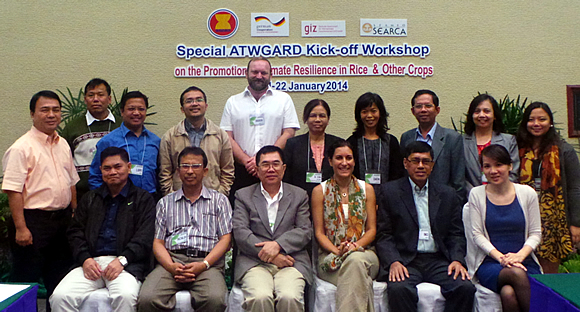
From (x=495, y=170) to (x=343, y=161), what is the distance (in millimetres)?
1032

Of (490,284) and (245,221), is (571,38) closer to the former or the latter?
(490,284)

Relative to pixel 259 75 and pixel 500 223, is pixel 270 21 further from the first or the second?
pixel 500 223

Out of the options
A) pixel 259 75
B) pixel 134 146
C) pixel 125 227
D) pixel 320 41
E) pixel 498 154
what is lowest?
pixel 125 227

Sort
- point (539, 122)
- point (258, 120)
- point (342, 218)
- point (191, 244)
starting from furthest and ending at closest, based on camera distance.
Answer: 1. point (258, 120)
2. point (539, 122)
3. point (342, 218)
4. point (191, 244)

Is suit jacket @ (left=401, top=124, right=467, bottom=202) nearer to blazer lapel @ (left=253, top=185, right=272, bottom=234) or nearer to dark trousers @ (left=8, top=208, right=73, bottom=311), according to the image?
blazer lapel @ (left=253, top=185, right=272, bottom=234)

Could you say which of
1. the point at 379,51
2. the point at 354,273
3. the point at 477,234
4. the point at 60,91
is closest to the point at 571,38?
the point at 379,51

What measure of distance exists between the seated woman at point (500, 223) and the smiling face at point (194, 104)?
7.18ft

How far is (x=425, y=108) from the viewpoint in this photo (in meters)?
3.97

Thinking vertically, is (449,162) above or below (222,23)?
below

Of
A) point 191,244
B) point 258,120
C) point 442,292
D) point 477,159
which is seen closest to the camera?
point 442,292

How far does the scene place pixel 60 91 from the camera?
216 inches

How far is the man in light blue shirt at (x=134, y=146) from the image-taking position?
3.92 m

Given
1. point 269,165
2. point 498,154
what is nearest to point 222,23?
point 269,165

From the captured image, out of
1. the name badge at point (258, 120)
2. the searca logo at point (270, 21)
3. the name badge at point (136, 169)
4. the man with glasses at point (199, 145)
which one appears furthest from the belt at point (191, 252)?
the searca logo at point (270, 21)
